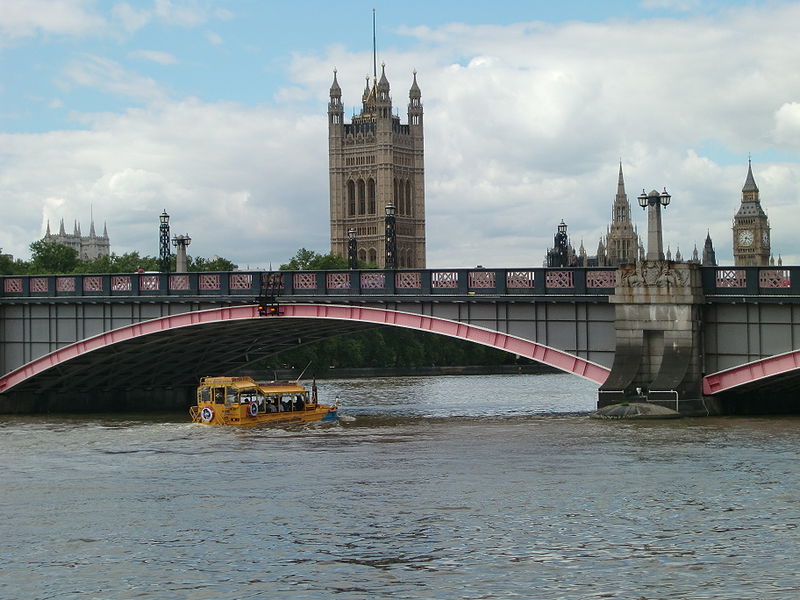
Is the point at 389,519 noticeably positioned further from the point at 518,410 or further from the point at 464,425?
the point at 518,410

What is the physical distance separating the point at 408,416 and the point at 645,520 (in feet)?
103

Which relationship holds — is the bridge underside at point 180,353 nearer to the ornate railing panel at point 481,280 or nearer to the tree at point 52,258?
the ornate railing panel at point 481,280

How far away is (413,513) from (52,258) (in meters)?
110

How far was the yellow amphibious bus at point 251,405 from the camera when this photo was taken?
181 ft

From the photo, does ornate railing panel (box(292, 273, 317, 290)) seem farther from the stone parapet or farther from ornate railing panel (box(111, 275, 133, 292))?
the stone parapet

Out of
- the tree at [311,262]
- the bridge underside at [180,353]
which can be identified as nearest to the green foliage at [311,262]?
the tree at [311,262]

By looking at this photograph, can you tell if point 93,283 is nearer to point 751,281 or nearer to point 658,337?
point 658,337

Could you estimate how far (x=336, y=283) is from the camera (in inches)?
2244

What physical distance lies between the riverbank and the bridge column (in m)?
69.4

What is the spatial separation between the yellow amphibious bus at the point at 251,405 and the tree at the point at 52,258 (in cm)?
8067

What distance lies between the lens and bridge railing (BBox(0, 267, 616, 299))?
51438mm

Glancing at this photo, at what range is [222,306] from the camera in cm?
5912

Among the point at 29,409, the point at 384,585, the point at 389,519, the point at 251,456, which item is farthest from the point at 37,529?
the point at 29,409

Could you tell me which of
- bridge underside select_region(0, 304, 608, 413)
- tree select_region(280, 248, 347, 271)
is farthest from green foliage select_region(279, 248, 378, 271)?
bridge underside select_region(0, 304, 608, 413)
